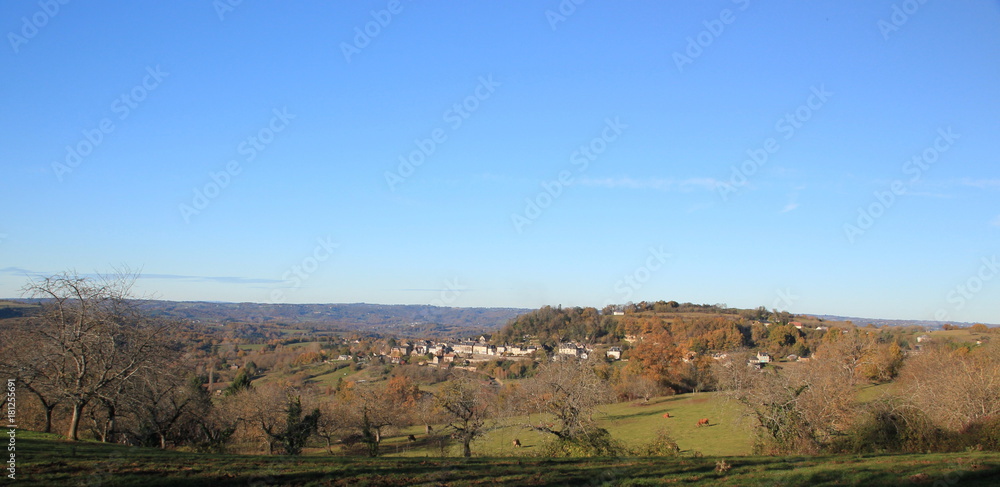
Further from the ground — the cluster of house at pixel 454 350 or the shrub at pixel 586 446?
the shrub at pixel 586 446

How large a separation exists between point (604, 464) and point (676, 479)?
3.16 m

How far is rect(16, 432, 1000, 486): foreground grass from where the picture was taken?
10.6m

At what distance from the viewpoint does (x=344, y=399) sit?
47625mm

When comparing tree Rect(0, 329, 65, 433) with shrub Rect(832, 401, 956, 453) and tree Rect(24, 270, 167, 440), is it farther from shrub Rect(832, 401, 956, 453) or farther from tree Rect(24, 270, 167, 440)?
shrub Rect(832, 401, 956, 453)

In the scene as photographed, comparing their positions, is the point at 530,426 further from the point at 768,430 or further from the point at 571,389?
the point at 768,430

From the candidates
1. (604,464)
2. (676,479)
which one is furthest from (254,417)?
(676,479)

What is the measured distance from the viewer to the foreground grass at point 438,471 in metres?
10.6

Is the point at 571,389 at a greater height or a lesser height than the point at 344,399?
greater

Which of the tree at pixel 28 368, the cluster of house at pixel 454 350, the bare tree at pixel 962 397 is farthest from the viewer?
the cluster of house at pixel 454 350

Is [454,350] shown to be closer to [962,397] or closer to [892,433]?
[892,433]

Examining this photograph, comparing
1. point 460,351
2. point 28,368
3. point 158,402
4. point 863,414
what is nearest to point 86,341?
point 28,368

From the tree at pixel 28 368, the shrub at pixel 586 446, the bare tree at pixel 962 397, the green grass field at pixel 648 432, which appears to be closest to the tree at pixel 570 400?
the shrub at pixel 586 446

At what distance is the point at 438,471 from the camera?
1248cm

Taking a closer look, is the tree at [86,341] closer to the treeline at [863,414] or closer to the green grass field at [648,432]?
the green grass field at [648,432]
